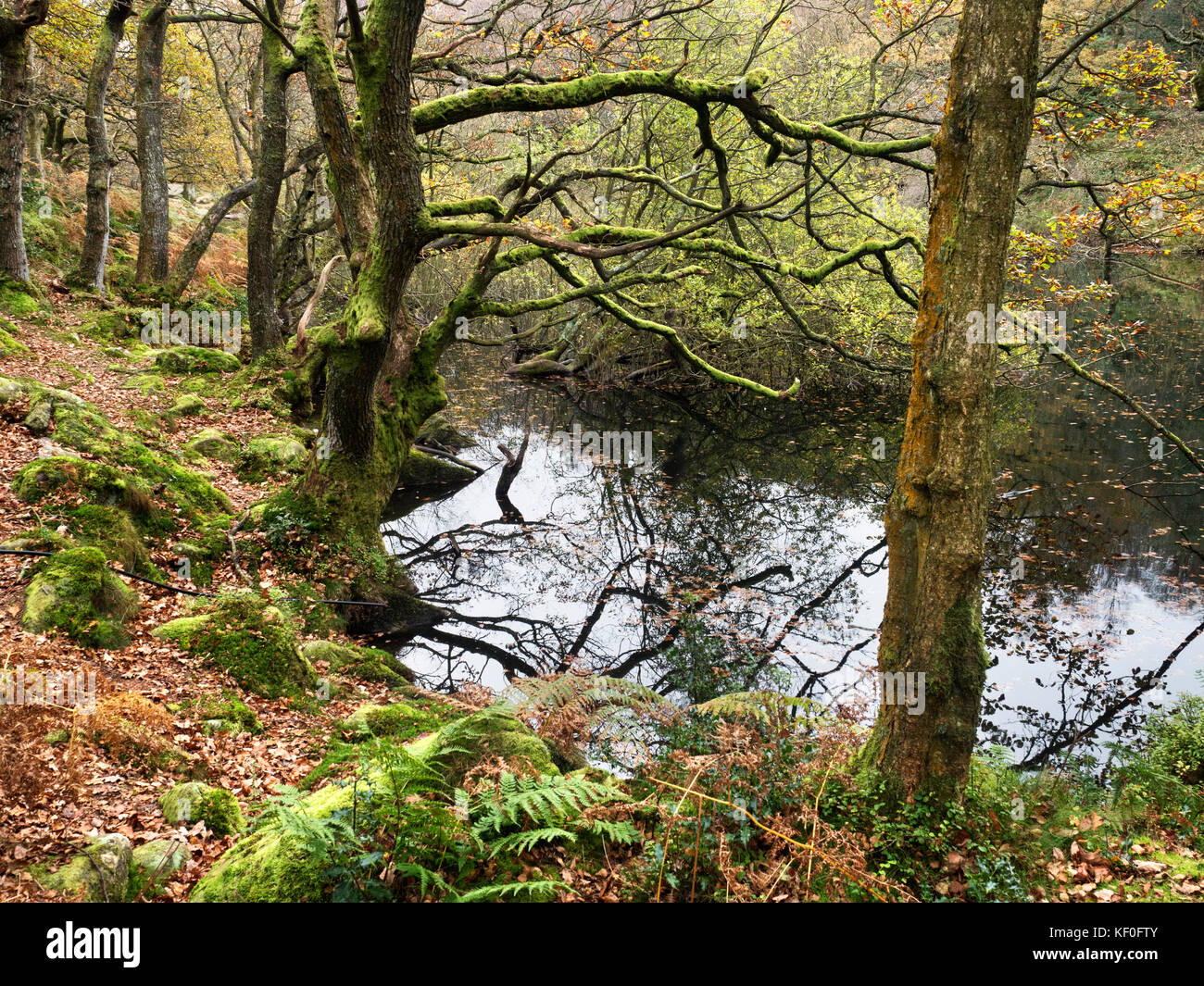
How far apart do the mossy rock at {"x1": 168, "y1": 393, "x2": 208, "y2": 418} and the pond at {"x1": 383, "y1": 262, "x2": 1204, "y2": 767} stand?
3.69 meters

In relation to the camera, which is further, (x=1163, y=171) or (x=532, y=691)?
(x=1163, y=171)

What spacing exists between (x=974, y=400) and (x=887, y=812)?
2390 millimetres

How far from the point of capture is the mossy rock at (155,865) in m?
3.01

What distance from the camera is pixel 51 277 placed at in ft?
50.1

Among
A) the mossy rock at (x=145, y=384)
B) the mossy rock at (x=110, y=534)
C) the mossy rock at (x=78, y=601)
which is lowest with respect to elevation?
the mossy rock at (x=78, y=601)

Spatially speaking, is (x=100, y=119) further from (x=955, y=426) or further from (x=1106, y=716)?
(x=1106, y=716)

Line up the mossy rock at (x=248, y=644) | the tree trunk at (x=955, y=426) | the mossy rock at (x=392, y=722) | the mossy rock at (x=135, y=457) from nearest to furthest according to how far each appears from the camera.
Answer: the tree trunk at (x=955, y=426)
the mossy rock at (x=392, y=722)
the mossy rock at (x=248, y=644)
the mossy rock at (x=135, y=457)

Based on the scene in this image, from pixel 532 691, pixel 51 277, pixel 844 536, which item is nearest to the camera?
pixel 532 691

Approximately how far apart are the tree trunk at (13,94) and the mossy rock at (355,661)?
31.7 ft

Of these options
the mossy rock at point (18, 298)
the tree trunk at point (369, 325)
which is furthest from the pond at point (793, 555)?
the mossy rock at point (18, 298)

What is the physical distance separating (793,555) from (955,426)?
26.0 feet

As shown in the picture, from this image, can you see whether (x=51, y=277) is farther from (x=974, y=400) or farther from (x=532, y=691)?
(x=974, y=400)

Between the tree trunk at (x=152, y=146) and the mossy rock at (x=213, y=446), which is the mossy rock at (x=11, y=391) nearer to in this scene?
the mossy rock at (x=213, y=446)
